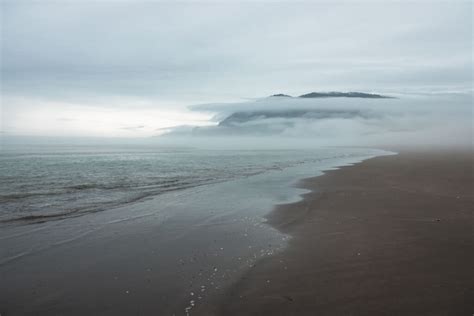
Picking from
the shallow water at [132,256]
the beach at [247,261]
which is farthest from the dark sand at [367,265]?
the shallow water at [132,256]

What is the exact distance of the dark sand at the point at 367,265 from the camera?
5.33 m

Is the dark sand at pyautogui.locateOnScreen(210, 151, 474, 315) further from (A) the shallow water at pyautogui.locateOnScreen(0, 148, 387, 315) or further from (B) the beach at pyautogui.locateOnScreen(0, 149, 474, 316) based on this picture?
(A) the shallow water at pyautogui.locateOnScreen(0, 148, 387, 315)

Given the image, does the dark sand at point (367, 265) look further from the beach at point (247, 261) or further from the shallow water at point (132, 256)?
the shallow water at point (132, 256)

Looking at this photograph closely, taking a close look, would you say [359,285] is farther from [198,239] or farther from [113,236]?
[113,236]

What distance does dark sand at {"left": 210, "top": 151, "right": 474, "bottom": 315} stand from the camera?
5332 mm

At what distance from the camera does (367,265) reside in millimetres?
7016

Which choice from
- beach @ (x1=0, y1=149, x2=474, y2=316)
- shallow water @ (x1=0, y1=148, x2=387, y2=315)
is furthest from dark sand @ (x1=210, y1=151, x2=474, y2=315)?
shallow water @ (x1=0, y1=148, x2=387, y2=315)

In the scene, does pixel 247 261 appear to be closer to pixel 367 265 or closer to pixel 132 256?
pixel 367 265

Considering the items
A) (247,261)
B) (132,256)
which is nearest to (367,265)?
(247,261)

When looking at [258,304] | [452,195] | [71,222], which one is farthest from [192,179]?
[258,304]

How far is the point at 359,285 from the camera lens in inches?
237

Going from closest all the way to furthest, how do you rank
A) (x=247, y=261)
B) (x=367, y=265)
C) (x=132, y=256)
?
(x=367, y=265)
(x=247, y=261)
(x=132, y=256)

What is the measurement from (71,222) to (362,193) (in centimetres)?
1353

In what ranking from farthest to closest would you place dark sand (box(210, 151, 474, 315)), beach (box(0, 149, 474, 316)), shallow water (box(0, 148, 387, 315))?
shallow water (box(0, 148, 387, 315)) < beach (box(0, 149, 474, 316)) < dark sand (box(210, 151, 474, 315))
